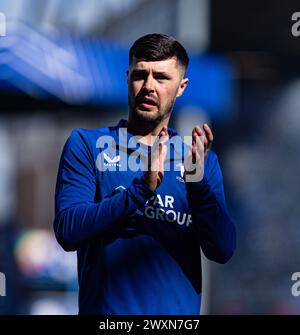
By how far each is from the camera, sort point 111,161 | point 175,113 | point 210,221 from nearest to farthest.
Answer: point 210,221 → point 111,161 → point 175,113

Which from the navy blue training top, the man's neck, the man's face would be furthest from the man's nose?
the navy blue training top

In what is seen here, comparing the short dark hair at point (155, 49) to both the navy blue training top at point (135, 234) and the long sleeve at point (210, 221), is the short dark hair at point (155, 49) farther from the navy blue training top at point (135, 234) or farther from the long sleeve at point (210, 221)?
the long sleeve at point (210, 221)

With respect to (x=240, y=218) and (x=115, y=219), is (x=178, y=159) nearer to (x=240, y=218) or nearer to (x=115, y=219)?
(x=115, y=219)

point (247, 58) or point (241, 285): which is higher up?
point (247, 58)

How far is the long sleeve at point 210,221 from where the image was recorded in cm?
234

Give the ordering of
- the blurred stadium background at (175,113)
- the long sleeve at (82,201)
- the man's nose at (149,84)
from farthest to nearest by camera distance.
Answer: the blurred stadium background at (175,113), the man's nose at (149,84), the long sleeve at (82,201)

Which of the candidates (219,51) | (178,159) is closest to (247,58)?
(219,51)

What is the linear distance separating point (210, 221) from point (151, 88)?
18.5 inches

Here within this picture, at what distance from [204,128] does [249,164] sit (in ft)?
12.4

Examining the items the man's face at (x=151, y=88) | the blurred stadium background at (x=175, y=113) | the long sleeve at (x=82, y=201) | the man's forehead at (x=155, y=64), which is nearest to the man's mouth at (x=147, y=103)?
the man's face at (x=151, y=88)

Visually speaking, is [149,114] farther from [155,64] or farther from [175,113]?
[175,113]

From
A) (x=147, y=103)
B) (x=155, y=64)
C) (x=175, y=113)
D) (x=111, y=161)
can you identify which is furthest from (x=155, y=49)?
(x=175, y=113)

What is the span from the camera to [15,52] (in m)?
5.52

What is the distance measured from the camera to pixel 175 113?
5402mm
